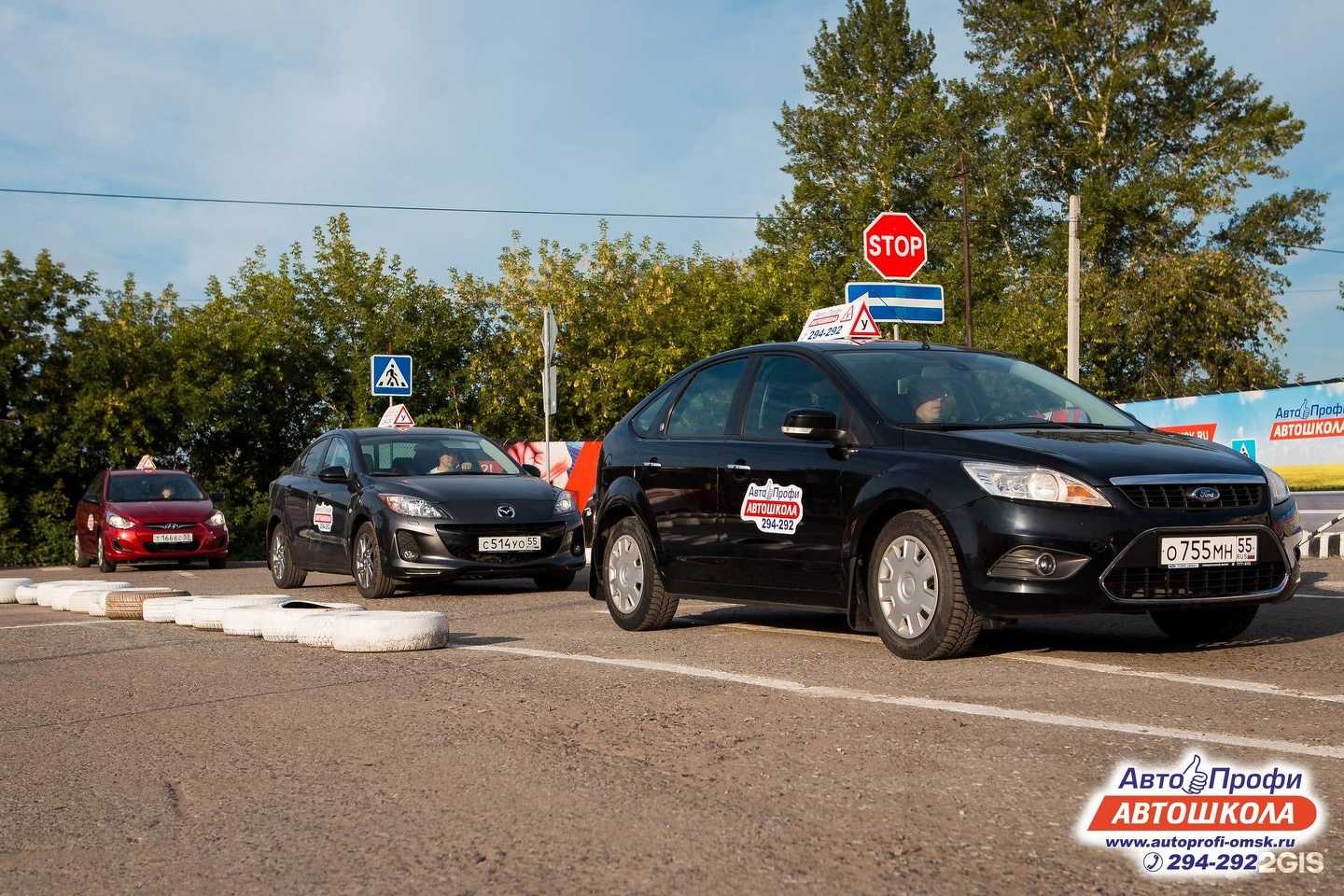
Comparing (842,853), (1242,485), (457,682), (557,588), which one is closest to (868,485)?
(1242,485)

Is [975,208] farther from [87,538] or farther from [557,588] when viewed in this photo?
[557,588]

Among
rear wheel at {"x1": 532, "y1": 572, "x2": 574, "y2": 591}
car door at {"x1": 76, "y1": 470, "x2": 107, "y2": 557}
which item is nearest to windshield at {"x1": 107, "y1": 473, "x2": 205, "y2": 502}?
car door at {"x1": 76, "y1": 470, "x2": 107, "y2": 557}

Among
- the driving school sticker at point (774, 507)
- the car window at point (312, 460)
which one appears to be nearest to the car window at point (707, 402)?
the driving school sticker at point (774, 507)

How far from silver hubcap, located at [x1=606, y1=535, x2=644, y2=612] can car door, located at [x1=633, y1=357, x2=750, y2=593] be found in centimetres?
33

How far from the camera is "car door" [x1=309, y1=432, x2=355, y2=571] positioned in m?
13.7

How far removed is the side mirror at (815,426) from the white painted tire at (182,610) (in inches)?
186

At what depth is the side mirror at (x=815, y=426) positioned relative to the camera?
7.39 m

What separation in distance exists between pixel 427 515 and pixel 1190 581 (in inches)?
298

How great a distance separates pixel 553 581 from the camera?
13430 mm

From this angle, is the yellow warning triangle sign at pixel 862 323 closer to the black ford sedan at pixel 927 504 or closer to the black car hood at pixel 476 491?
the black car hood at pixel 476 491

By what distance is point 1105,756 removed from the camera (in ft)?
15.0

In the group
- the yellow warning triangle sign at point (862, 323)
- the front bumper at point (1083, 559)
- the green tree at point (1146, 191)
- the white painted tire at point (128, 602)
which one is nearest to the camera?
the front bumper at point (1083, 559)

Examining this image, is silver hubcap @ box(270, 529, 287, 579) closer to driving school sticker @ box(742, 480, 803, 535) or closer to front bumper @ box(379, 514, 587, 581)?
front bumper @ box(379, 514, 587, 581)

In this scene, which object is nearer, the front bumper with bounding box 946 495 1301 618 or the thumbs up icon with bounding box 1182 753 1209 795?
the thumbs up icon with bounding box 1182 753 1209 795
